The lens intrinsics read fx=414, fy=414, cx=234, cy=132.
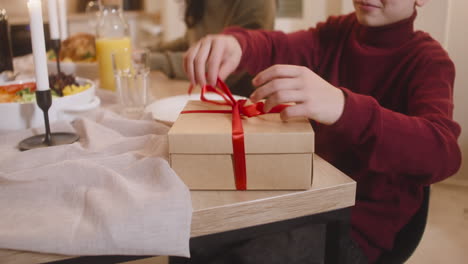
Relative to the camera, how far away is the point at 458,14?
166 centimetres

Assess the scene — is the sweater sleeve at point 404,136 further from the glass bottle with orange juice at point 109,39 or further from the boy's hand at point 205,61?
the glass bottle with orange juice at point 109,39

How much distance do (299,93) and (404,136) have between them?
209 mm

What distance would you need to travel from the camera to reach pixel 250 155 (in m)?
0.54

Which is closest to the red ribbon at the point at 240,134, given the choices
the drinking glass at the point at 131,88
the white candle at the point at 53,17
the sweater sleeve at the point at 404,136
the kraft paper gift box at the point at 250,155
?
the kraft paper gift box at the point at 250,155

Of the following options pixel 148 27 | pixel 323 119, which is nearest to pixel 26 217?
pixel 323 119

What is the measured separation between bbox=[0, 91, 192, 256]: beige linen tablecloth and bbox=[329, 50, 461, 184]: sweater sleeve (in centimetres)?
28

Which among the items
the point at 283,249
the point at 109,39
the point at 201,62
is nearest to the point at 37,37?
the point at 201,62

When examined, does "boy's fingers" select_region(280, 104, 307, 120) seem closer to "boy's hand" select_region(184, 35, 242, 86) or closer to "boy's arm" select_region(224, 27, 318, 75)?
"boy's hand" select_region(184, 35, 242, 86)

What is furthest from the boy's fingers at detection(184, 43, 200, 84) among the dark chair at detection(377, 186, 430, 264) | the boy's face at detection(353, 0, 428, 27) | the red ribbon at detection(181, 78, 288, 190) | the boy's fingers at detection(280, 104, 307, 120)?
the dark chair at detection(377, 186, 430, 264)

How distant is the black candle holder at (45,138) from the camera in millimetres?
718

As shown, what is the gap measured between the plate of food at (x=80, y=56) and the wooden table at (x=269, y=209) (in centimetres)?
100

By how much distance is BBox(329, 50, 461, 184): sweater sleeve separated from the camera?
0.64 metres

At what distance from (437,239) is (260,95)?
54.0 inches

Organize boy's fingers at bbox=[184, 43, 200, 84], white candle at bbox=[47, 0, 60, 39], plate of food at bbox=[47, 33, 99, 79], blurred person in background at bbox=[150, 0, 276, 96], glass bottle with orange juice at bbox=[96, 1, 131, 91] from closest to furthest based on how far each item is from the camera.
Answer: boy's fingers at bbox=[184, 43, 200, 84] → white candle at bbox=[47, 0, 60, 39] → glass bottle with orange juice at bbox=[96, 1, 131, 91] → plate of food at bbox=[47, 33, 99, 79] → blurred person in background at bbox=[150, 0, 276, 96]
